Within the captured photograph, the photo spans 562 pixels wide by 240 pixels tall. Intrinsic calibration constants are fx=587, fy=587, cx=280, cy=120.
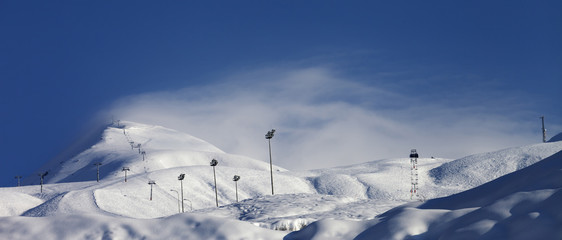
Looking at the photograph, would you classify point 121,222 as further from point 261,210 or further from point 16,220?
point 261,210

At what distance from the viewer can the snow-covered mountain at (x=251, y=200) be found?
19.6m

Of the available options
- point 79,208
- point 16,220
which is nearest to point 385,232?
point 16,220

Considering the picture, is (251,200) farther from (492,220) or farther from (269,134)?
(492,220)

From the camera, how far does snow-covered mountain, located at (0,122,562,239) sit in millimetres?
19578

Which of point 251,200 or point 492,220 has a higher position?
point 492,220

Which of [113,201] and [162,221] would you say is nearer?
[162,221]

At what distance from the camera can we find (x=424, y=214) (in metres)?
18.1

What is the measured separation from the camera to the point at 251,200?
2628 inches

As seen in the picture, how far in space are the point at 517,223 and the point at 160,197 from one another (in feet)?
413

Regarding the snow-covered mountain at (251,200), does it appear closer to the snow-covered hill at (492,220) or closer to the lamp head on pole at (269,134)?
the snow-covered hill at (492,220)

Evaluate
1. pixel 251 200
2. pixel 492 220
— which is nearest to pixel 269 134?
pixel 251 200

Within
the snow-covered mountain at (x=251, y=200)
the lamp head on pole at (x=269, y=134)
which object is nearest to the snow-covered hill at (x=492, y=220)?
the snow-covered mountain at (x=251, y=200)

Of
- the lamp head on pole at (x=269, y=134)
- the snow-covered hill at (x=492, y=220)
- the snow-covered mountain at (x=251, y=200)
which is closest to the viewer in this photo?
the snow-covered hill at (x=492, y=220)

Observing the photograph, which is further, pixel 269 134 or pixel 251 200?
pixel 269 134
